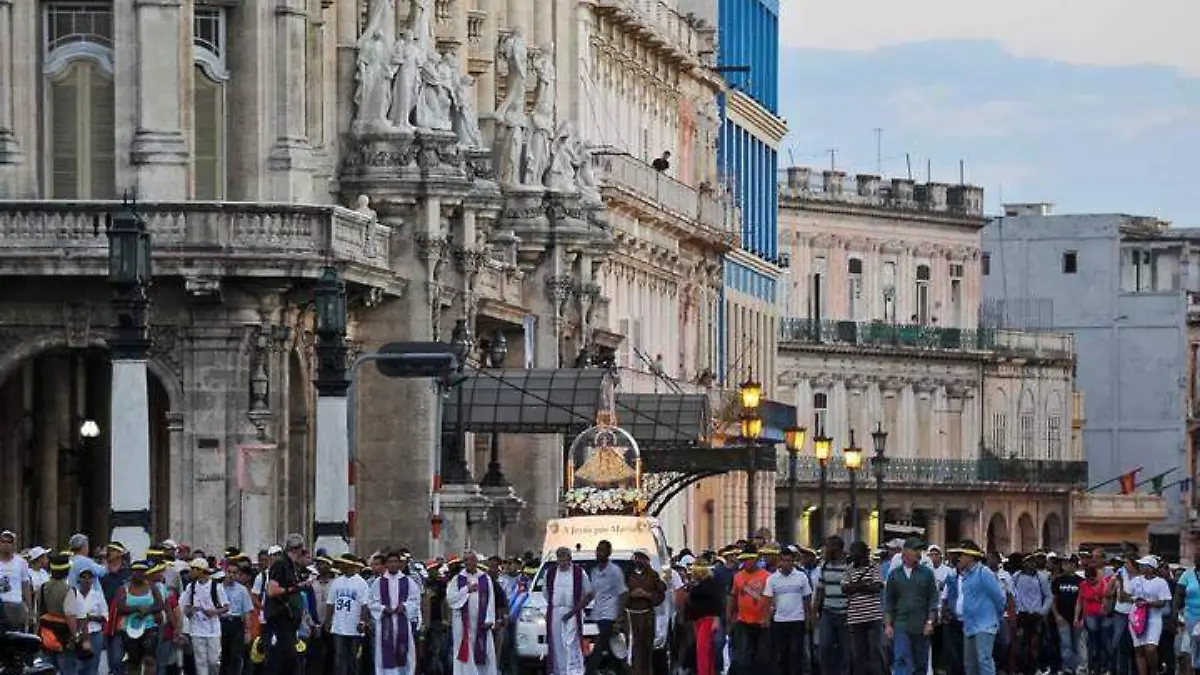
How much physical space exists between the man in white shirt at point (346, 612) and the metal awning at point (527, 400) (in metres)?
21.3

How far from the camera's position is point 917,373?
14838cm

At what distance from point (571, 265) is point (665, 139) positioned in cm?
2205

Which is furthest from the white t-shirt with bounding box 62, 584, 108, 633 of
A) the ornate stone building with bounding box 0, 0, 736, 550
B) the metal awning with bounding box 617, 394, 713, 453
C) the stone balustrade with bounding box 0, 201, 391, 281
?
the metal awning with bounding box 617, 394, 713, 453

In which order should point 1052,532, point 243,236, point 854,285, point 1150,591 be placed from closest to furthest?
point 1150,591
point 243,236
point 854,285
point 1052,532

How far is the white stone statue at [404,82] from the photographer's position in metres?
71.2

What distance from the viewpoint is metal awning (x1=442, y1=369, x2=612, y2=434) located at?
7438cm

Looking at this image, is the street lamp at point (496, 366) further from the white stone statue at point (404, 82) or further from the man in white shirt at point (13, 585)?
the man in white shirt at point (13, 585)

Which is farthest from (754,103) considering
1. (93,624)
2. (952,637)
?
(93,624)

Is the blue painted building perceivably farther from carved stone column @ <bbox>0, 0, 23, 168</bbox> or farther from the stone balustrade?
the stone balustrade

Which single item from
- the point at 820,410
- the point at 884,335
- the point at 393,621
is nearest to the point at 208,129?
the point at 393,621

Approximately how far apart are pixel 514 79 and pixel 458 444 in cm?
938

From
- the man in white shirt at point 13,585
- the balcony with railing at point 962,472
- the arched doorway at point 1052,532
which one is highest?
the man in white shirt at point 13,585

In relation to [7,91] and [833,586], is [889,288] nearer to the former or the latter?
[7,91]

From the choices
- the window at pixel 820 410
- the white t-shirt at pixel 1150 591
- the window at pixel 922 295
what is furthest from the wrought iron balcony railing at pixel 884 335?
the white t-shirt at pixel 1150 591
